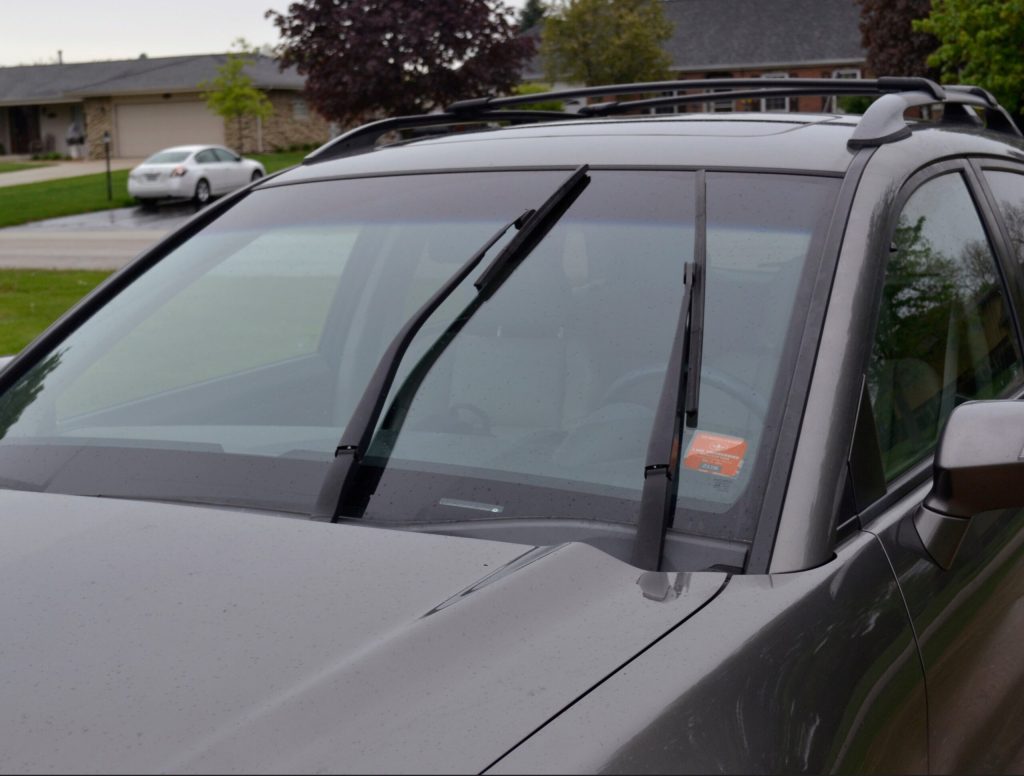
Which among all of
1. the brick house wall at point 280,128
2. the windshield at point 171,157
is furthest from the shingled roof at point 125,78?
the windshield at point 171,157

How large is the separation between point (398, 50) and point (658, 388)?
2696cm

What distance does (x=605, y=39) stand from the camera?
157 ft

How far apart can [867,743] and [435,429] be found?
2.89ft

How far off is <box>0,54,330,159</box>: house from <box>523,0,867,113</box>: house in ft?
34.9

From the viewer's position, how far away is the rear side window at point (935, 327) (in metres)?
2.31

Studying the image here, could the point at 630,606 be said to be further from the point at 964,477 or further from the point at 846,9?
the point at 846,9

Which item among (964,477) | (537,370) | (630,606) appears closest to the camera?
(630,606)

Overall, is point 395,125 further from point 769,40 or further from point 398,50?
point 769,40

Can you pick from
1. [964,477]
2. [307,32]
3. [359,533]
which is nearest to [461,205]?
[359,533]

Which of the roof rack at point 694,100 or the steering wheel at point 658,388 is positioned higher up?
the roof rack at point 694,100

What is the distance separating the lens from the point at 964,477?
202 centimetres

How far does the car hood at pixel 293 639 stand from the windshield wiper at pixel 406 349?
0.15 meters

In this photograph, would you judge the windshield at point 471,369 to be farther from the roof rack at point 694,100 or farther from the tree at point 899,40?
the tree at point 899,40

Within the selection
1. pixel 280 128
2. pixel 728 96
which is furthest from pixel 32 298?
pixel 280 128
